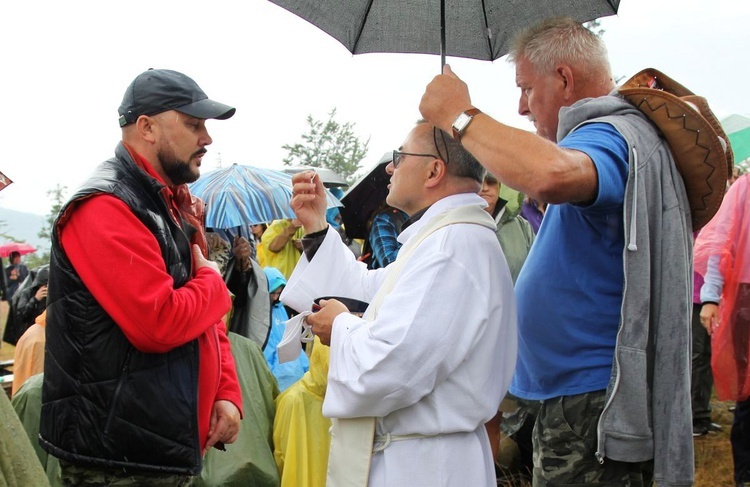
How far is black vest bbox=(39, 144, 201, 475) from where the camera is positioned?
2189 millimetres

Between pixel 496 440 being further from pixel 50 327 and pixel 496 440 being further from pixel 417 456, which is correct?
pixel 50 327

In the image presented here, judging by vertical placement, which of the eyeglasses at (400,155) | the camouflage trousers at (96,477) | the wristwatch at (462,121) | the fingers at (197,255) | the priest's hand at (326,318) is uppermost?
the wristwatch at (462,121)

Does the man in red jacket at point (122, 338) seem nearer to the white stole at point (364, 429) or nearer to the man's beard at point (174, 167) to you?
the man's beard at point (174, 167)

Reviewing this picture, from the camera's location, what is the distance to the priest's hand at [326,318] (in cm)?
221

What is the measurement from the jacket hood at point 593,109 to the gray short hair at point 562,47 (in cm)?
18

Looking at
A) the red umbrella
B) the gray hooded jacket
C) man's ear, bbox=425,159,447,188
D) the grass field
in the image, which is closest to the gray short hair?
the gray hooded jacket

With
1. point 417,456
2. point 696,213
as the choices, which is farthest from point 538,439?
point 696,213

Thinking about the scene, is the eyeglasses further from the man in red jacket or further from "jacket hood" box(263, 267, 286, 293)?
"jacket hood" box(263, 267, 286, 293)

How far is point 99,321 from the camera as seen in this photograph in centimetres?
221

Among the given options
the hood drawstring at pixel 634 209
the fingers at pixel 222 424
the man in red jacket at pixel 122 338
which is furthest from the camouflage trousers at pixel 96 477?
the hood drawstring at pixel 634 209

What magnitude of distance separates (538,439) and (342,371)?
27.9 inches

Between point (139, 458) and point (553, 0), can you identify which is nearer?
point (139, 458)

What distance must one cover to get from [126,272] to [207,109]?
0.75m

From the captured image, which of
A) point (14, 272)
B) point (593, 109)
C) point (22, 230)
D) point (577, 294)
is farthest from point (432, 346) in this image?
point (22, 230)
